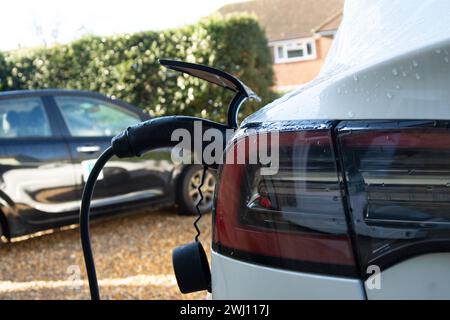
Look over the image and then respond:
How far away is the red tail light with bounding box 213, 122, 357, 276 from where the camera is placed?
1329mm

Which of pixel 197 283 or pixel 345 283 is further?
pixel 197 283

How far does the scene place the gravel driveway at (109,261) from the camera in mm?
4418

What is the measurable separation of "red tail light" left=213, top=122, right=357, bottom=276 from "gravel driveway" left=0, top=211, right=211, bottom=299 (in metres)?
2.80

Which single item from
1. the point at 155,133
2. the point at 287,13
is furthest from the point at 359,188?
the point at 287,13

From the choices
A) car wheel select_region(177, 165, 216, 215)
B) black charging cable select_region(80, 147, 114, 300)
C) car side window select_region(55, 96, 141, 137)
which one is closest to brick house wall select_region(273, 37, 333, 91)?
Answer: car wheel select_region(177, 165, 216, 215)

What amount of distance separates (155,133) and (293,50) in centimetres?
2359

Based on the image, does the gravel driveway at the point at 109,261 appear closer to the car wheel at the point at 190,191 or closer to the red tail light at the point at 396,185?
the car wheel at the point at 190,191

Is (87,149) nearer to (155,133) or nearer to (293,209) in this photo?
(155,133)

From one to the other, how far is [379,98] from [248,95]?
840mm

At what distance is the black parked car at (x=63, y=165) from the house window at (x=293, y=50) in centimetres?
1895

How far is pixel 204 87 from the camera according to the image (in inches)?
360

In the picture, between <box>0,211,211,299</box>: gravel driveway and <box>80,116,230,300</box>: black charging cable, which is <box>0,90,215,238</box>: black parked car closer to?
<box>0,211,211,299</box>: gravel driveway

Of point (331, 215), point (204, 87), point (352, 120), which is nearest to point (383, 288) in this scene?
point (331, 215)
